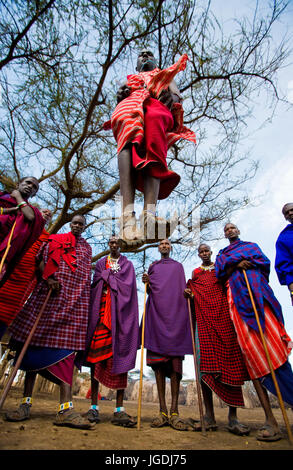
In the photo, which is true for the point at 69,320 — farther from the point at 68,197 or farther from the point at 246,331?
the point at 68,197

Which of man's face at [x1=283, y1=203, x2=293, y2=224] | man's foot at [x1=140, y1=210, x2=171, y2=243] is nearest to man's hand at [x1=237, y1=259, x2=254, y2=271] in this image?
man's face at [x1=283, y1=203, x2=293, y2=224]

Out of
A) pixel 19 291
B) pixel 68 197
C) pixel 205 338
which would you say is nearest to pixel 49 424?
pixel 19 291

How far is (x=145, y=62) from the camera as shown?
3.92 meters

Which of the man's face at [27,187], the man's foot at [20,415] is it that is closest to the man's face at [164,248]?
the man's face at [27,187]

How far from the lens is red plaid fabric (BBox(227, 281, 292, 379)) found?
2658 millimetres

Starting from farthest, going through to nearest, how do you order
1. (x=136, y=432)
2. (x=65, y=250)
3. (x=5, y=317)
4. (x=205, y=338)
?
(x=65, y=250), (x=205, y=338), (x=5, y=317), (x=136, y=432)

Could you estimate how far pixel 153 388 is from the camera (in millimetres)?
9867

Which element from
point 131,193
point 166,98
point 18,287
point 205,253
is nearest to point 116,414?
point 18,287

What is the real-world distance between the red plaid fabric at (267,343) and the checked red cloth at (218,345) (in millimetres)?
187

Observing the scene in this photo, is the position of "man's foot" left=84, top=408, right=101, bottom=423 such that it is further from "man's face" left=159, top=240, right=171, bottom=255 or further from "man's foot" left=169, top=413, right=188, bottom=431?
"man's face" left=159, top=240, right=171, bottom=255

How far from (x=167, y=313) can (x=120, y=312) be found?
54cm

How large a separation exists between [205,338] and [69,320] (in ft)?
4.73

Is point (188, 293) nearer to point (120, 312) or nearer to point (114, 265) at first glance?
point (120, 312)

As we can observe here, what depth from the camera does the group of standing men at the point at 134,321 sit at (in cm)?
267
